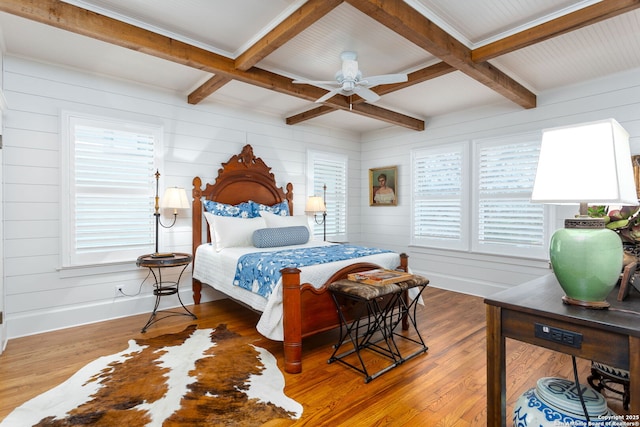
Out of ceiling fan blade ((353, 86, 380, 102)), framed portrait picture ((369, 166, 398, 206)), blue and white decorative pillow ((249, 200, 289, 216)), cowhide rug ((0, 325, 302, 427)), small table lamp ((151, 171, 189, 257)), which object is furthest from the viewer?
framed portrait picture ((369, 166, 398, 206))

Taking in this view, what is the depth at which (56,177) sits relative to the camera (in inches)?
132

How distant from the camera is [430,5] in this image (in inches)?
93.6

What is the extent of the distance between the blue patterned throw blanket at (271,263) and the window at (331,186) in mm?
2214

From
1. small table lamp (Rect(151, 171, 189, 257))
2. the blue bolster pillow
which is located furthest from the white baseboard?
the blue bolster pillow

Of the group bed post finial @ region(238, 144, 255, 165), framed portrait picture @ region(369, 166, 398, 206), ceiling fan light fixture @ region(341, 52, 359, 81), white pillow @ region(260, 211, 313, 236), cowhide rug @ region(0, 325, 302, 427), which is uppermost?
ceiling fan light fixture @ region(341, 52, 359, 81)

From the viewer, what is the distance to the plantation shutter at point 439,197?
488 centimetres

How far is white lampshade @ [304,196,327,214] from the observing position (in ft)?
16.8

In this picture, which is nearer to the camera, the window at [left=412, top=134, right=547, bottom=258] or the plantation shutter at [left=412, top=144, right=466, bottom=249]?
the window at [left=412, top=134, right=547, bottom=258]

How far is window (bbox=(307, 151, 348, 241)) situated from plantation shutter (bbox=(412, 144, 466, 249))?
1.27 meters

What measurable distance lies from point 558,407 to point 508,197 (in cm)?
350

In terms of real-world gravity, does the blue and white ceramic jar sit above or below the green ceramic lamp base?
below

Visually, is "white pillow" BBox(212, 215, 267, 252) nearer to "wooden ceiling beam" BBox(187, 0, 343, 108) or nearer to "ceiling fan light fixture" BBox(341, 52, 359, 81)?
"wooden ceiling beam" BBox(187, 0, 343, 108)

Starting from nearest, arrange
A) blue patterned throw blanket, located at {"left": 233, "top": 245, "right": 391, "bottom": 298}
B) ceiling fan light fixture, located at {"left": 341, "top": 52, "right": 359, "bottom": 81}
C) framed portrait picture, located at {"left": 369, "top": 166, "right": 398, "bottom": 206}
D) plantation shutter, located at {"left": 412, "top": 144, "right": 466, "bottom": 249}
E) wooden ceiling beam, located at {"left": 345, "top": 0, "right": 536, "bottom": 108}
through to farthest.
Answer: wooden ceiling beam, located at {"left": 345, "top": 0, "right": 536, "bottom": 108}, blue patterned throw blanket, located at {"left": 233, "top": 245, "right": 391, "bottom": 298}, ceiling fan light fixture, located at {"left": 341, "top": 52, "right": 359, "bottom": 81}, plantation shutter, located at {"left": 412, "top": 144, "right": 466, "bottom": 249}, framed portrait picture, located at {"left": 369, "top": 166, "right": 398, "bottom": 206}

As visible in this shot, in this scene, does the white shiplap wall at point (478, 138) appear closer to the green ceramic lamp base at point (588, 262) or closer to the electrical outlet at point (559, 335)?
the green ceramic lamp base at point (588, 262)
